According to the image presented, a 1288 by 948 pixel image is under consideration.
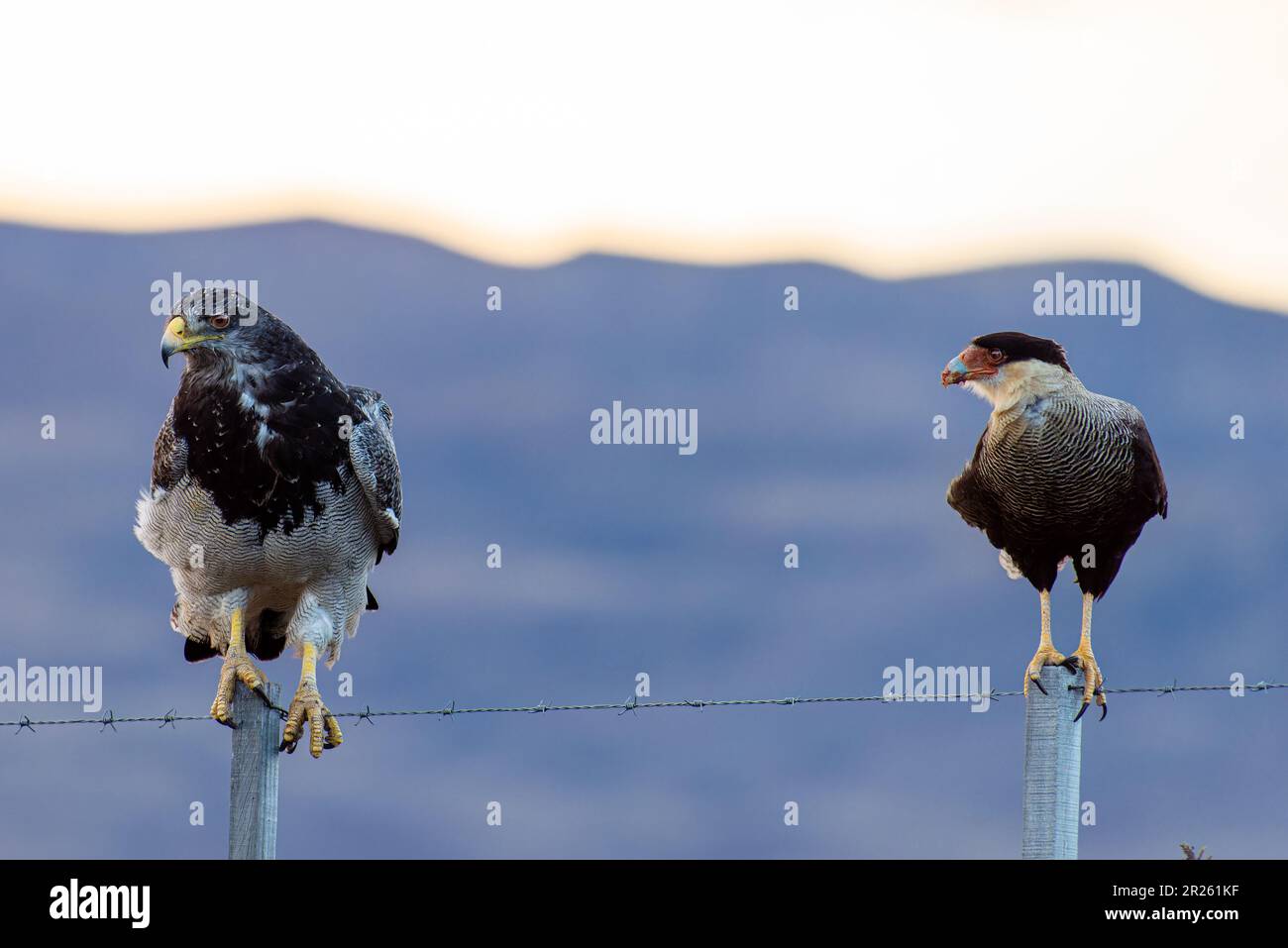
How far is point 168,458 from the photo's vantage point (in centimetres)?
740

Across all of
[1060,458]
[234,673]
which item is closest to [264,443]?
[234,673]

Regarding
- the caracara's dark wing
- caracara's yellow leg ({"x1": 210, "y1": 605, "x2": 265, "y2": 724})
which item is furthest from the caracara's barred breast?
caracara's yellow leg ({"x1": 210, "y1": 605, "x2": 265, "y2": 724})

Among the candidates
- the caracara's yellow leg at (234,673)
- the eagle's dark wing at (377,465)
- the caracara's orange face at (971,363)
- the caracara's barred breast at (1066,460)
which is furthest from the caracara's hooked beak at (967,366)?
the caracara's yellow leg at (234,673)

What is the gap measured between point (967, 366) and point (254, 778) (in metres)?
3.76

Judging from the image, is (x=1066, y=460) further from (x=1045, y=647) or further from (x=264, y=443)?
(x=264, y=443)

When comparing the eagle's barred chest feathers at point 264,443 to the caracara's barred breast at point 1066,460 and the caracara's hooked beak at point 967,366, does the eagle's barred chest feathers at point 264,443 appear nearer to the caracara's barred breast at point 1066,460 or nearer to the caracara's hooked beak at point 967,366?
the caracara's hooked beak at point 967,366

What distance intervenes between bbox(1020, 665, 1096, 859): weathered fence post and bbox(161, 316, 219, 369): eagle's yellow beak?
3.86m

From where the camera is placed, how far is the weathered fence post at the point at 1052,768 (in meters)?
5.34

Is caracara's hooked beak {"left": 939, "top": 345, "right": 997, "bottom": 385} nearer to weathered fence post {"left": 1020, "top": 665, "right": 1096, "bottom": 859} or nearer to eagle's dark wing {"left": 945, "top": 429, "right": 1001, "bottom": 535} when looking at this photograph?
eagle's dark wing {"left": 945, "top": 429, "right": 1001, "bottom": 535}

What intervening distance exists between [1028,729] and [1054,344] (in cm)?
265

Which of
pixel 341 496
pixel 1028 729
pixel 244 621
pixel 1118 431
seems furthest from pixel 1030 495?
Result: pixel 244 621

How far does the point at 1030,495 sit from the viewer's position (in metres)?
7.76

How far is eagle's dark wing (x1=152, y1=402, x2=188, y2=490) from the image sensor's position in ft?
24.1
